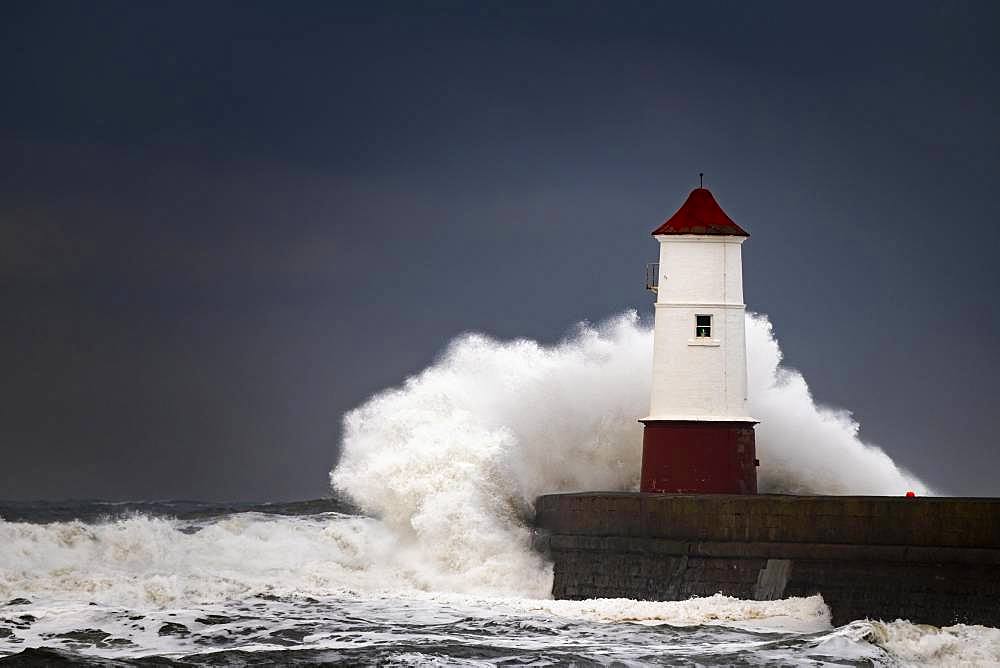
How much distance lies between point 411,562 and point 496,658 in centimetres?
620

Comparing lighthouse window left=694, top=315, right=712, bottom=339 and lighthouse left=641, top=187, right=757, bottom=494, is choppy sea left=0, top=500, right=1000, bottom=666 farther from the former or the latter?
lighthouse window left=694, top=315, right=712, bottom=339

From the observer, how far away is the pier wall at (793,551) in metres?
15.9

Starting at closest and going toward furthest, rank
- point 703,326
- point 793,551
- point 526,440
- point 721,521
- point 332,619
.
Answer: point 332,619, point 793,551, point 721,521, point 703,326, point 526,440

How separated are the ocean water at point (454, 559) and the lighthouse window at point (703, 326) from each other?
298 cm

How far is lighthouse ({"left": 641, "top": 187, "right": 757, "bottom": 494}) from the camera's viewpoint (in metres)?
19.9

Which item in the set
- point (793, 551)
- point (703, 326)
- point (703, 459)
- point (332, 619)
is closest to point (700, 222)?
point (703, 326)

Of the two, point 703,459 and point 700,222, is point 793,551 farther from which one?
point 700,222

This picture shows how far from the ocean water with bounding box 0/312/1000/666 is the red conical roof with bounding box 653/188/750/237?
137 inches

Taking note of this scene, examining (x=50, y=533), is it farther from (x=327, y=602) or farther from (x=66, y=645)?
(x=66, y=645)

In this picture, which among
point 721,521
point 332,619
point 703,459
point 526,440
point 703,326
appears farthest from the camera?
point 526,440

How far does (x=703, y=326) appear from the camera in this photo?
20250mm

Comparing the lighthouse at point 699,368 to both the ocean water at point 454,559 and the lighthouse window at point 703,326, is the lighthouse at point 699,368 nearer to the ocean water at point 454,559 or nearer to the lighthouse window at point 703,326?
the lighthouse window at point 703,326

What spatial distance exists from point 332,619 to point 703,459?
17.5ft

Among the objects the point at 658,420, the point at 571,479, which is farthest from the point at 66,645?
the point at 571,479
